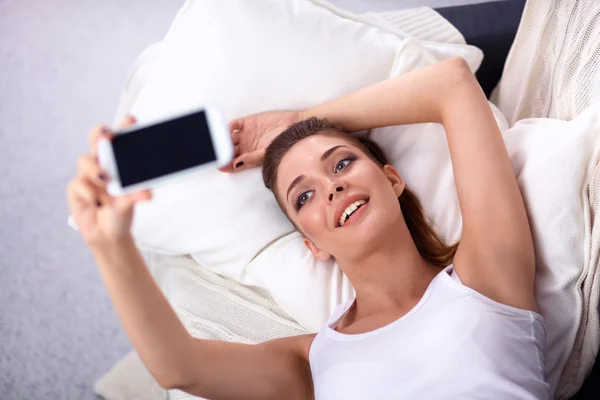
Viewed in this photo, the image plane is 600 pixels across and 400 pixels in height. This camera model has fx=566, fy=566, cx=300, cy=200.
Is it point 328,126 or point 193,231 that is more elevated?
point 328,126

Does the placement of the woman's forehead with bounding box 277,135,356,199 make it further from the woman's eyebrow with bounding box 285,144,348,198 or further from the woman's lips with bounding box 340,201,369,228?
the woman's lips with bounding box 340,201,369,228

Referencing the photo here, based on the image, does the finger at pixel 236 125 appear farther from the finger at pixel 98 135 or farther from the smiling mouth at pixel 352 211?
the finger at pixel 98 135

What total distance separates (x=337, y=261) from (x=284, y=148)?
26cm

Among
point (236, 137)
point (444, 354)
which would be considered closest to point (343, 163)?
point (236, 137)

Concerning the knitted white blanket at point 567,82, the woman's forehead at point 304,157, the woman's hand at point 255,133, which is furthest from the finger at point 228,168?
the knitted white blanket at point 567,82

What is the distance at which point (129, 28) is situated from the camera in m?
2.33

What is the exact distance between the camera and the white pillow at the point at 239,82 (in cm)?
126

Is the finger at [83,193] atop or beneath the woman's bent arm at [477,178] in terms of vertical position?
atop

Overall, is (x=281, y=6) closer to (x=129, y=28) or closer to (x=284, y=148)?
(x=284, y=148)

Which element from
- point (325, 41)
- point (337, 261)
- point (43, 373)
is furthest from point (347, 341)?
point (43, 373)

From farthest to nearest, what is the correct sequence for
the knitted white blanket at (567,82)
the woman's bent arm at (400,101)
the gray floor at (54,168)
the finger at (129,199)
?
the gray floor at (54,168)
the woman's bent arm at (400,101)
the knitted white blanket at (567,82)
the finger at (129,199)

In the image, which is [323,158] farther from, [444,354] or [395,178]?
[444,354]

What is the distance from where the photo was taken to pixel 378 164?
1219 millimetres

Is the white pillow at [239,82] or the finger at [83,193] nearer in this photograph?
→ the finger at [83,193]
